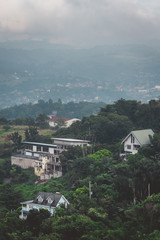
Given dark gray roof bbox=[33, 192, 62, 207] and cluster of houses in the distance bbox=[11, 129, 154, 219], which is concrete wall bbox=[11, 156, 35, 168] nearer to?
cluster of houses in the distance bbox=[11, 129, 154, 219]

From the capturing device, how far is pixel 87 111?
397 feet

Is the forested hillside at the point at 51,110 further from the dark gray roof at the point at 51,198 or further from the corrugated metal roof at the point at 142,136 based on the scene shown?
the dark gray roof at the point at 51,198

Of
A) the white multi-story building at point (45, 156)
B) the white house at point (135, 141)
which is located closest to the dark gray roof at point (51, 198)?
the white multi-story building at point (45, 156)

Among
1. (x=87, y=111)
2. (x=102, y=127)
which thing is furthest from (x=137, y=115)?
(x=87, y=111)

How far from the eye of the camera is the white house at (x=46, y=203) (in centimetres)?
2461

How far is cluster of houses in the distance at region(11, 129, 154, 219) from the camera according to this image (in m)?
25.4

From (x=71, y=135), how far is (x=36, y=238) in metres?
22.9

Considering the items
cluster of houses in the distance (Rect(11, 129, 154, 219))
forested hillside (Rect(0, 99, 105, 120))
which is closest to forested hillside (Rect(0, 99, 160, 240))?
cluster of houses in the distance (Rect(11, 129, 154, 219))

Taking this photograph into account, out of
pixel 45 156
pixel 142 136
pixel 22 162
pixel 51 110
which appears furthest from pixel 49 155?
pixel 51 110

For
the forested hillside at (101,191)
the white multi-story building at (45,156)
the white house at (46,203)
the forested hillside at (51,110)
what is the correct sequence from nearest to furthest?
the forested hillside at (101,191) → the white house at (46,203) → the white multi-story building at (45,156) → the forested hillside at (51,110)

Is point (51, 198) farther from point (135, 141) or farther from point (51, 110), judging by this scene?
point (51, 110)

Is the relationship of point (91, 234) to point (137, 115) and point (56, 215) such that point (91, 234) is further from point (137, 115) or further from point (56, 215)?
point (137, 115)

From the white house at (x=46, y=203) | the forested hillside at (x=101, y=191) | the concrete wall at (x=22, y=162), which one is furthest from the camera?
the concrete wall at (x=22, y=162)

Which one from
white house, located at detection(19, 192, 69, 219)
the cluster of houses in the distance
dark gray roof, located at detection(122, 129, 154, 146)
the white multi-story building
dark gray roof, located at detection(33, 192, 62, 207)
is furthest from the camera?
the white multi-story building
